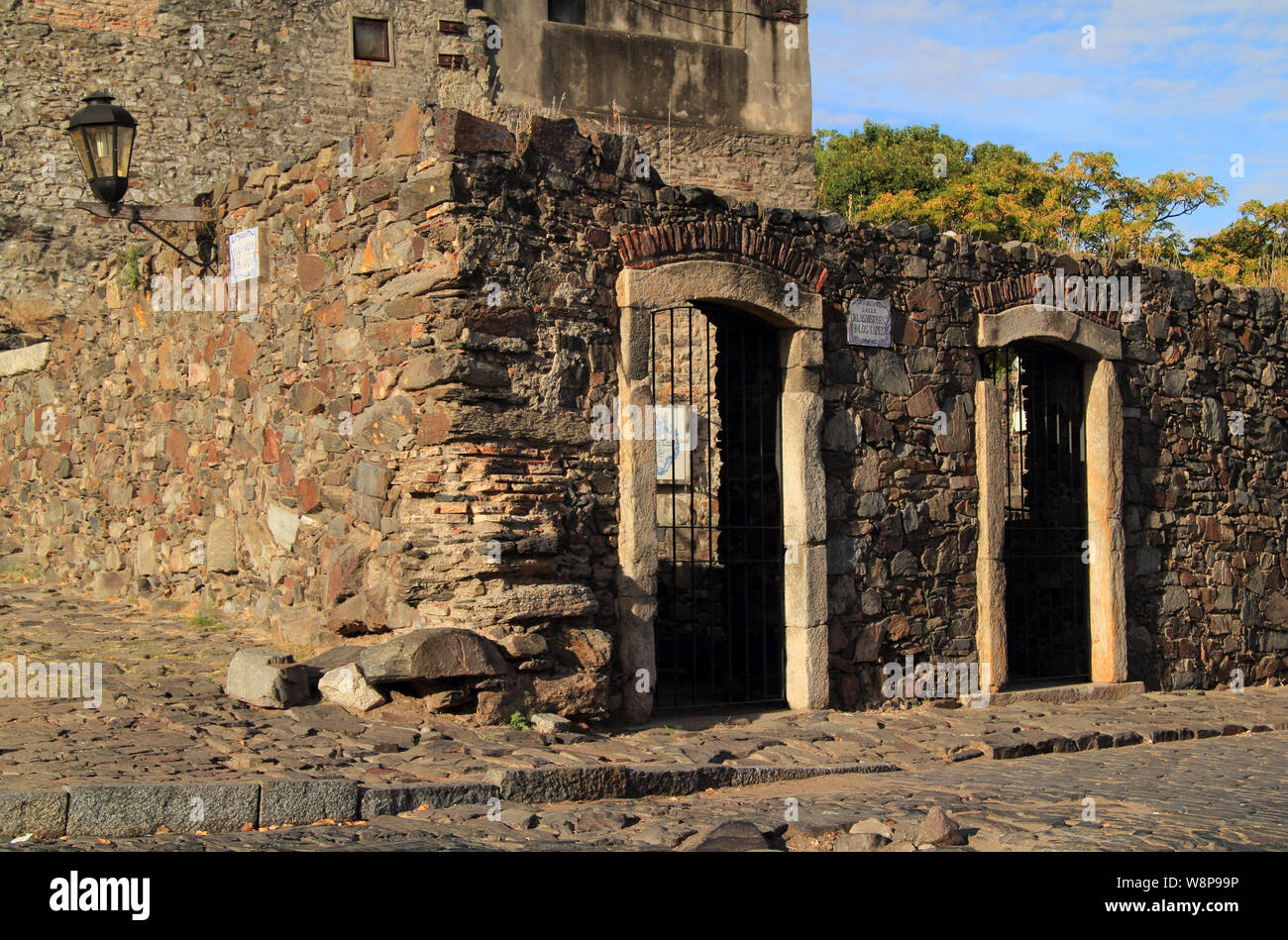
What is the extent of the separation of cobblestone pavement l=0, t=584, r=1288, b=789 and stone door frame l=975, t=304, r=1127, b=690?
0.56 metres

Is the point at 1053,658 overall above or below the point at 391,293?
below

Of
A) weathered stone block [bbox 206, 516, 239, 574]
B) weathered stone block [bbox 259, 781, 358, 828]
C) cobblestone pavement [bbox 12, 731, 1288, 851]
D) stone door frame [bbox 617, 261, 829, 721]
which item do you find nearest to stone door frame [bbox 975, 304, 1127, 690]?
stone door frame [bbox 617, 261, 829, 721]

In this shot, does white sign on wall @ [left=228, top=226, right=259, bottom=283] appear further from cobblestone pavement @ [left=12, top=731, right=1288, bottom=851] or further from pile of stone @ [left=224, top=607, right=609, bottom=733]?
cobblestone pavement @ [left=12, top=731, right=1288, bottom=851]

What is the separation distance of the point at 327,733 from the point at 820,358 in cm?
404

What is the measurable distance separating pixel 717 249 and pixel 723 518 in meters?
2.04

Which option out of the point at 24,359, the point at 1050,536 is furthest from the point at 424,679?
the point at 24,359

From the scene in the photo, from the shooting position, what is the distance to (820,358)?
8188mm

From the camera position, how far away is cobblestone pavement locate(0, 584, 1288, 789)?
5.23 meters

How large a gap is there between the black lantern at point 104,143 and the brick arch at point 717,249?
3236mm

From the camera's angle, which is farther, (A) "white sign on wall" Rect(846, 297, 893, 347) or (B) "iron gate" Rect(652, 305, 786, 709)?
(A) "white sign on wall" Rect(846, 297, 893, 347)

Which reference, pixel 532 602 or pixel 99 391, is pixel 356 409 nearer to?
pixel 532 602

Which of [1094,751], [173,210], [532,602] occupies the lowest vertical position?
[1094,751]

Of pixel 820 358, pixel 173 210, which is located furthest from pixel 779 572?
pixel 173 210

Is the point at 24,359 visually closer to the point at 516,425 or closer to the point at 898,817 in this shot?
the point at 516,425
